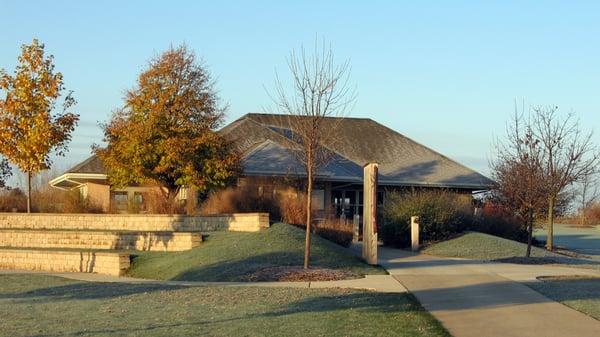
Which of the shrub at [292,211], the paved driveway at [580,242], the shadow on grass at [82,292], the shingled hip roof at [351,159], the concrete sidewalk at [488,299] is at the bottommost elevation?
the paved driveway at [580,242]

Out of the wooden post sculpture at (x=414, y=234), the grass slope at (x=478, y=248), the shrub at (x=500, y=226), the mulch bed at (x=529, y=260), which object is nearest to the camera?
the mulch bed at (x=529, y=260)

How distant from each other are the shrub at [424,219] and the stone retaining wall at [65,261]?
37.1ft

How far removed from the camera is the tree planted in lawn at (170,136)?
31.9 meters

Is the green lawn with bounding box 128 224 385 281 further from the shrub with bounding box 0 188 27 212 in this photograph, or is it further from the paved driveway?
the paved driveway

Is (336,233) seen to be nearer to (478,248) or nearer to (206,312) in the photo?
(478,248)

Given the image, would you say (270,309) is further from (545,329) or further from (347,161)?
(347,161)

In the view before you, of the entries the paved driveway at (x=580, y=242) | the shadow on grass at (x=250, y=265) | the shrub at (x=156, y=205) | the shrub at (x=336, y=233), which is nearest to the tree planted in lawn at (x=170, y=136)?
the shrub at (x=156, y=205)

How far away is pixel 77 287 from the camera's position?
725 inches

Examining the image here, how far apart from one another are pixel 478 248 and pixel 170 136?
12.6 m

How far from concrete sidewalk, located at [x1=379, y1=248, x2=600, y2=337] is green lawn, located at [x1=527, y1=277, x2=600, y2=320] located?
243 mm

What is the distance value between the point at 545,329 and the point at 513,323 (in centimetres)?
66

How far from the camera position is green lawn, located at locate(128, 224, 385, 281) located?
20.7 meters

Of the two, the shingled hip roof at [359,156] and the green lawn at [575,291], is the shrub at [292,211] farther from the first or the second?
the green lawn at [575,291]

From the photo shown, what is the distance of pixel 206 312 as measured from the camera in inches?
534
